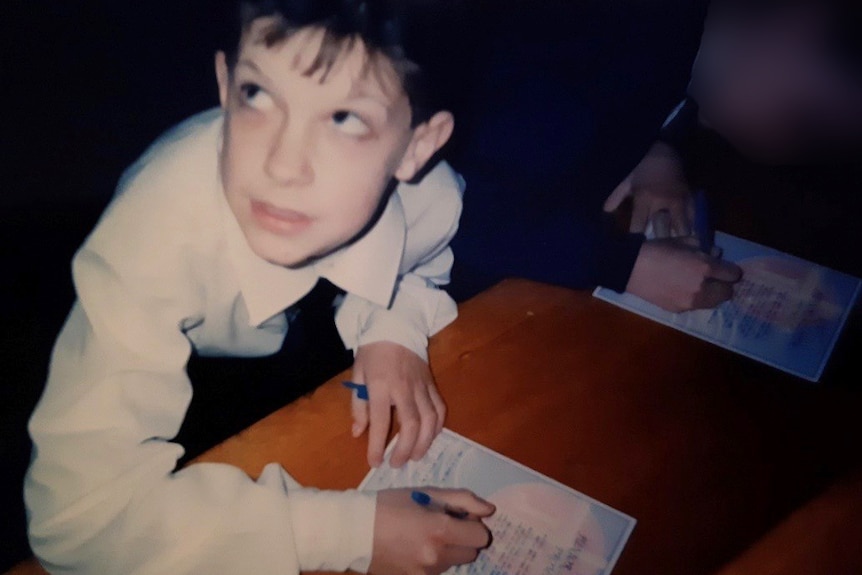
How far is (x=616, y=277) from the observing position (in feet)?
2.67

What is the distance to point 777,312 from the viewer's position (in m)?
0.81

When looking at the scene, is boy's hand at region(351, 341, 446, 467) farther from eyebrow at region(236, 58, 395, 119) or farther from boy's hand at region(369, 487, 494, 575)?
eyebrow at region(236, 58, 395, 119)

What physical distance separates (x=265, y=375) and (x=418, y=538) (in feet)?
0.76

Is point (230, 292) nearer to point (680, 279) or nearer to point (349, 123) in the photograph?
point (349, 123)

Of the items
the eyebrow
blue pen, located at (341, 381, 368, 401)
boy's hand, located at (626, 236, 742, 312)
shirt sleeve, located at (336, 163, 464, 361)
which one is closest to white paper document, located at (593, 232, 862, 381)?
boy's hand, located at (626, 236, 742, 312)

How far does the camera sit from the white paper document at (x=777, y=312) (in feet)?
2.49

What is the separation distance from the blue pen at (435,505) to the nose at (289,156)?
0.28 meters

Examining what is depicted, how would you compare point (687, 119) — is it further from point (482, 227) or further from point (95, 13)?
point (95, 13)

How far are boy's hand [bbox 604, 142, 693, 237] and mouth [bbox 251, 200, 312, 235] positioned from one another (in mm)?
588

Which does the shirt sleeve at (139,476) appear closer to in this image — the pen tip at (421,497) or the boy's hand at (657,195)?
the pen tip at (421,497)

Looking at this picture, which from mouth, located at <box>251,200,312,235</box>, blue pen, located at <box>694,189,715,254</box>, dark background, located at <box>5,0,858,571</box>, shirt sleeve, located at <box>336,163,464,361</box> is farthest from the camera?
blue pen, located at <box>694,189,715,254</box>

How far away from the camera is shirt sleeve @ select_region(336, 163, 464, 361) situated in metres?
0.69

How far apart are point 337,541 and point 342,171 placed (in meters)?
0.29

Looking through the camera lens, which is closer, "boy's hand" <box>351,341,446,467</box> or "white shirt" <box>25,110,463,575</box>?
"white shirt" <box>25,110,463,575</box>
